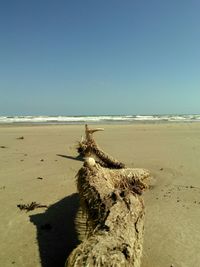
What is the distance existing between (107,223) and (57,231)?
134 centimetres

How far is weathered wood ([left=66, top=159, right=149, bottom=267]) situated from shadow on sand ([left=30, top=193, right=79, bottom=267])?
424 mm

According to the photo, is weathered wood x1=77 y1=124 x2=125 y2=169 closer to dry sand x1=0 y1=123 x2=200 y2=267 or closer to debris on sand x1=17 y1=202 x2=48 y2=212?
dry sand x1=0 y1=123 x2=200 y2=267

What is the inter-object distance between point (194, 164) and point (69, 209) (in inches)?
162

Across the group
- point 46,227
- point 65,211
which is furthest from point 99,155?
point 46,227

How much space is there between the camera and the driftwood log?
231 centimetres

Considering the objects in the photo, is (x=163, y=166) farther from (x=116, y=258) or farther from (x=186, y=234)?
(x=116, y=258)

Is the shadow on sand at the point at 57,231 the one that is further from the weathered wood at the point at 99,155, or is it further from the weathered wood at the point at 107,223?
the weathered wood at the point at 99,155

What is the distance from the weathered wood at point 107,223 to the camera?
2.31m

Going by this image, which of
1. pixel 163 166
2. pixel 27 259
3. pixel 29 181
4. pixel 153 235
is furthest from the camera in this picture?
pixel 163 166

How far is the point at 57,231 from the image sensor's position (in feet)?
12.9

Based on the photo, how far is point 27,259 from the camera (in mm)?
3314

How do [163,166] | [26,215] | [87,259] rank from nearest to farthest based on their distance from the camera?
[87,259]
[26,215]
[163,166]

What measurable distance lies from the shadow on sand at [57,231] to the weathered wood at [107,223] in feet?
1.39

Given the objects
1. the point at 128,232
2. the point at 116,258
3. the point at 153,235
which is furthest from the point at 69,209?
the point at 116,258
